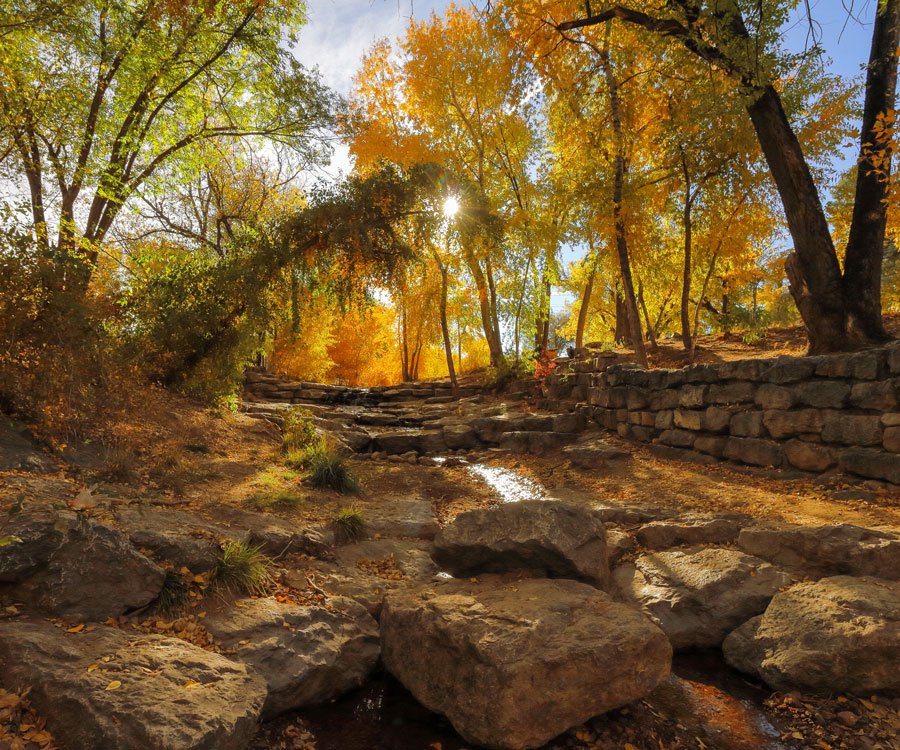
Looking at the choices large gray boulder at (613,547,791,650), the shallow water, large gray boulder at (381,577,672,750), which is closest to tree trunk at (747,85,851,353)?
the shallow water

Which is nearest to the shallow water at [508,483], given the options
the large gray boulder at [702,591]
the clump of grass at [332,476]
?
the clump of grass at [332,476]

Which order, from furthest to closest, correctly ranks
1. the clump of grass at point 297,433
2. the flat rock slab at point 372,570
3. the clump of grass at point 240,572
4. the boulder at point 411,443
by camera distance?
the boulder at point 411,443 → the clump of grass at point 297,433 → the flat rock slab at point 372,570 → the clump of grass at point 240,572

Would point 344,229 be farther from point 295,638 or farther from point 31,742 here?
point 31,742

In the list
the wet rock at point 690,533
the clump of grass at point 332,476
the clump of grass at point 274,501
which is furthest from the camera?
the clump of grass at point 332,476

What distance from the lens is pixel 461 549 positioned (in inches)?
170

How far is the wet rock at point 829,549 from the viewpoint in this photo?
376 centimetres

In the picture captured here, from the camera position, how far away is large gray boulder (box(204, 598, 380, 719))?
9.52 ft

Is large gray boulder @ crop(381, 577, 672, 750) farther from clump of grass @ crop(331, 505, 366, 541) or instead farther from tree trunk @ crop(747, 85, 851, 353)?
tree trunk @ crop(747, 85, 851, 353)

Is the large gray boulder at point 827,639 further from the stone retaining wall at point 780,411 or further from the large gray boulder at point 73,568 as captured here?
the large gray boulder at point 73,568

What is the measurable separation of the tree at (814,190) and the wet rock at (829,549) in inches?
177

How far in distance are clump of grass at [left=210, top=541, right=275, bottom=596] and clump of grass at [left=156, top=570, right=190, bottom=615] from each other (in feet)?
0.72

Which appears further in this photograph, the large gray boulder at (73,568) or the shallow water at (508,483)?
the shallow water at (508,483)

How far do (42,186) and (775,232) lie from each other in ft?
57.7

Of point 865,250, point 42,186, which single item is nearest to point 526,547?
point 865,250
